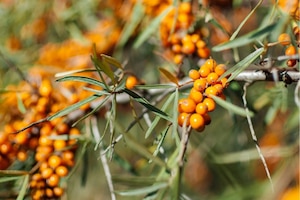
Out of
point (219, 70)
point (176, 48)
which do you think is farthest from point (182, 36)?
point (219, 70)

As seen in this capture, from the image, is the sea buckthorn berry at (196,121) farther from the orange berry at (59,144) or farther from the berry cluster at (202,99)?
the orange berry at (59,144)

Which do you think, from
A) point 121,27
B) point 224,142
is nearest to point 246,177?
point 224,142

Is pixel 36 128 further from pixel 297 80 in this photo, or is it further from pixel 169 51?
pixel 297 80

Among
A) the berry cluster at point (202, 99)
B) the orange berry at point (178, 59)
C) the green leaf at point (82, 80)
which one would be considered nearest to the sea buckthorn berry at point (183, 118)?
the berry cluster at point (202, 99)

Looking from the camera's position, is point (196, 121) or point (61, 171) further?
point (61, 171)

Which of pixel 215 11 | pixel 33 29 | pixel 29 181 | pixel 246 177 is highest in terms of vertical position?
pixel 33 29

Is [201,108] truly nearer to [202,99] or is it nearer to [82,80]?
[202,99]
